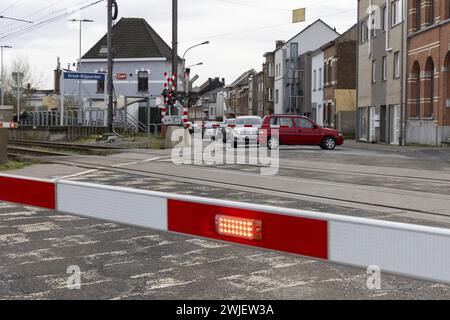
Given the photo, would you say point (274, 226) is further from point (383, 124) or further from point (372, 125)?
point (372, 125)

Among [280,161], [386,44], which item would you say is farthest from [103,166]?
[386,44]

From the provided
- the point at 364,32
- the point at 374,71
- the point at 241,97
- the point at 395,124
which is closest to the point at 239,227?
the point at 395,124

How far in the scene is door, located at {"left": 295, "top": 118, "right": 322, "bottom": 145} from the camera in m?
27.0

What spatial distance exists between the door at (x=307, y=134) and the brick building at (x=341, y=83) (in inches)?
789

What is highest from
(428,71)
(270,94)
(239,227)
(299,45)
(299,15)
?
(299,45)

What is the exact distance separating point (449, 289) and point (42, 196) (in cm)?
304

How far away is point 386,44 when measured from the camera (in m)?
35.8

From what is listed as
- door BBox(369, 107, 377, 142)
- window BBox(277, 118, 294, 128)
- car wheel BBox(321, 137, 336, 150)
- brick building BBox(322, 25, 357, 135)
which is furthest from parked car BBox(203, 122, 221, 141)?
car wheel BBox(321, 137, 336, 150)

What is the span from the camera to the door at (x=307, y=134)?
1064 inches

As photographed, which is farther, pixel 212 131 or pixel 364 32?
pixel 364 32

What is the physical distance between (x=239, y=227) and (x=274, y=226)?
218mm

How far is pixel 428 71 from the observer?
3042cm

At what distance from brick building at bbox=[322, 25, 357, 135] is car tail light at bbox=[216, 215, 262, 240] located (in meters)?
44.1
